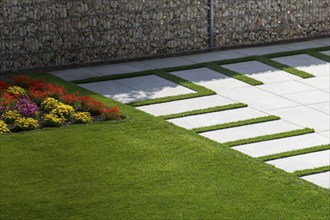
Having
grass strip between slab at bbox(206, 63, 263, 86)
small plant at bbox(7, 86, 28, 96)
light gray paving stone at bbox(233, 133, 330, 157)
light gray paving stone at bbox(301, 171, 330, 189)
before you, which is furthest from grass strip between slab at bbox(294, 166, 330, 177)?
small plant at bbox(7, 86, 28, 96)

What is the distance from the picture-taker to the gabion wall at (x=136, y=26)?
2062 cm

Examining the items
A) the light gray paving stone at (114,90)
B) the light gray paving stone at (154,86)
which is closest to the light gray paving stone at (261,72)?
the light gray paving stone at (154,86)

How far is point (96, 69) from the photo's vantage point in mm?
21078

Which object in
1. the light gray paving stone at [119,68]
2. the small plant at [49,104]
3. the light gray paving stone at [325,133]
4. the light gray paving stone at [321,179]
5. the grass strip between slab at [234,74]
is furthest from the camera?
the light gray paving stone at [119,68]

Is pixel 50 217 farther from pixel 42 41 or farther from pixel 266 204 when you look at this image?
pixel 42 41

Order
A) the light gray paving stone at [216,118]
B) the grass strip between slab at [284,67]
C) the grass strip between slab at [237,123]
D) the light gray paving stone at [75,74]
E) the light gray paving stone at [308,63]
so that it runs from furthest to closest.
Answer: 1. the light gray paving stone at [308,63]
2. the grass strip between slab at [284,67]
3. the light gray paving stone at [75,74]
4. the light gray paving stone at [216,118]
5. the grass strip between slab at [237,123]

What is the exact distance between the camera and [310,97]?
19.2 meters

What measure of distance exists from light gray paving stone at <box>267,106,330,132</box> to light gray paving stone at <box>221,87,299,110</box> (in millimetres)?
271

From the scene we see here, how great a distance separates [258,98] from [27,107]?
4464 mm

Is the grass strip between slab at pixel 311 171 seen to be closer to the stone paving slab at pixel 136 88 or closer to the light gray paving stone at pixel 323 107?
the light gray paving stone at pixel 323 107

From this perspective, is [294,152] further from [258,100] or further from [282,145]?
[258,100]

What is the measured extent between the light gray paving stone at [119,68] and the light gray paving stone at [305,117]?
3819mm

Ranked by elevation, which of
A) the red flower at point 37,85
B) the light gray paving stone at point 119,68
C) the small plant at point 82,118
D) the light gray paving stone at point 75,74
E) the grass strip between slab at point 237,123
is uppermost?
the red flower at point 37,85

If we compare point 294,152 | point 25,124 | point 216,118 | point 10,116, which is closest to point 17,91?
point 10,116
